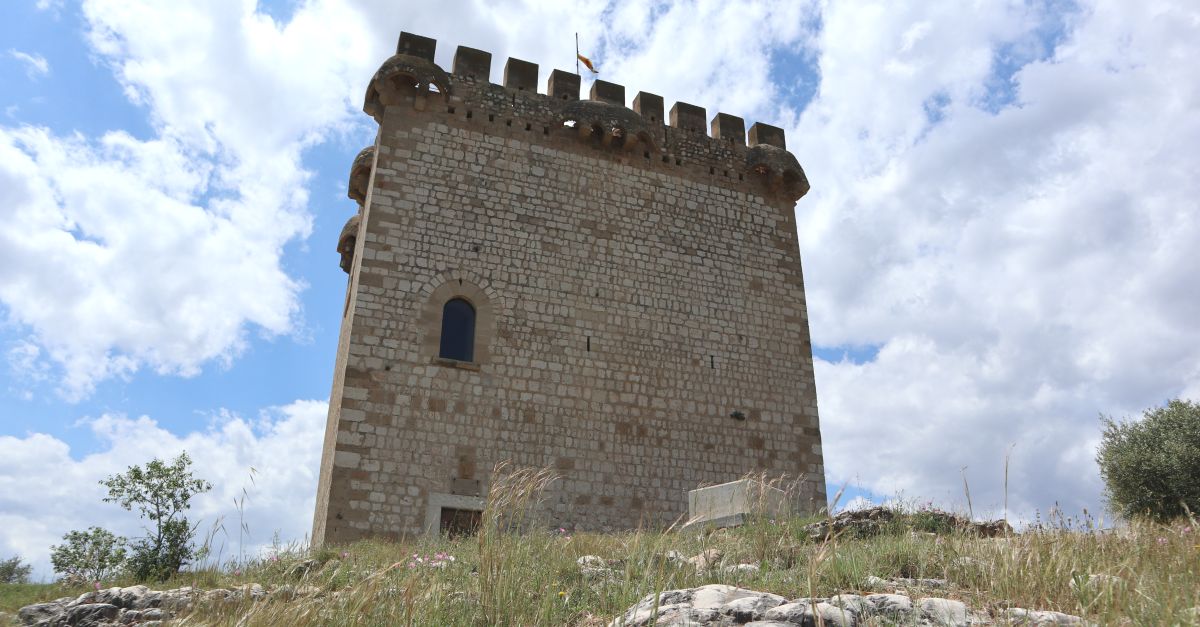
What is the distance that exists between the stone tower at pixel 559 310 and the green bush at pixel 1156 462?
6.96 meters

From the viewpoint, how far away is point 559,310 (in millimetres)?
A: 12930

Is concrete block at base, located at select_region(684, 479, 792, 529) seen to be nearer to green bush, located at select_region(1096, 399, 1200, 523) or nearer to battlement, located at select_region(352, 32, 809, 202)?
battlement, located at select_region(352, 32, 809, 202)

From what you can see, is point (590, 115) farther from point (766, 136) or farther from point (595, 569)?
point (595, 569)

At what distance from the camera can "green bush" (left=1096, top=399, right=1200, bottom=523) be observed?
15.2 meters

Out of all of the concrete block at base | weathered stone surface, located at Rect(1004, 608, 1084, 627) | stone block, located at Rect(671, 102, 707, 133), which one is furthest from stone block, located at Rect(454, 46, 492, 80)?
weathered stone surface, located at Rect(1004, 608, 1084, 627)

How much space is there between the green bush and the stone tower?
6.96m

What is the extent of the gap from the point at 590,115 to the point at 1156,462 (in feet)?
40.9

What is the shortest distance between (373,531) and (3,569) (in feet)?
31.2

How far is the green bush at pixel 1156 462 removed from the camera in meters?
15.2

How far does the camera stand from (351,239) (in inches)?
635

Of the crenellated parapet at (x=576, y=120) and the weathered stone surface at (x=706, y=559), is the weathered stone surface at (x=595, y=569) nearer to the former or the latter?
the weathered stone surface at (x=706, y=559)

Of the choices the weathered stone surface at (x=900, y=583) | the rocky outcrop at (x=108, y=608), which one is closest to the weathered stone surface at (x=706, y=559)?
the weathered stone surface at (x=900, y=583)

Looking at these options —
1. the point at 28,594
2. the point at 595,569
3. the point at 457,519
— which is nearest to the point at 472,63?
the point at 457,519

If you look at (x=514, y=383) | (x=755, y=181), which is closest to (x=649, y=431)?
(x=514, y=383)
